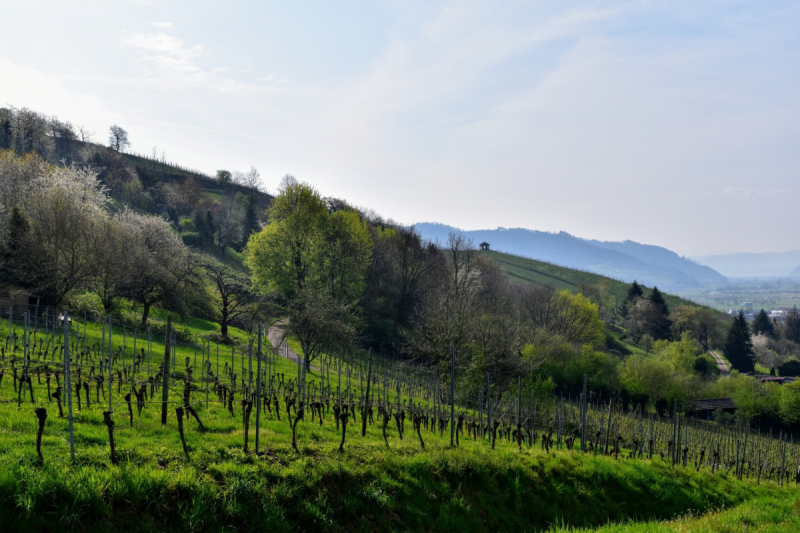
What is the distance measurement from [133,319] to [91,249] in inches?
232

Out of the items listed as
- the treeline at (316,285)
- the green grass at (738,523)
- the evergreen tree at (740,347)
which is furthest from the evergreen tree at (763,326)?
the green grass at (738,523)

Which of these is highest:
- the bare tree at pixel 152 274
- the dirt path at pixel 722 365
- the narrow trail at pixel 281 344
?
the bare tree at pixel 152 274

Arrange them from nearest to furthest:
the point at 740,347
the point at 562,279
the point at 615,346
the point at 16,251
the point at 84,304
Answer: the point at 16,251
the point at 84,304
the point at 615,346
the point at 740,347
the point at 562,279

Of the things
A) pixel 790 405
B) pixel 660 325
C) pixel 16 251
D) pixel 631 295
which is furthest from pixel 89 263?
pixel 631 295

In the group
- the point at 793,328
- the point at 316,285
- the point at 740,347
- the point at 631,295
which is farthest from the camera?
the point at 793,328

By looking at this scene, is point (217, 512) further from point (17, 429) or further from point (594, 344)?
point (594, 344)

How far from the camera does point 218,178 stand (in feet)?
374

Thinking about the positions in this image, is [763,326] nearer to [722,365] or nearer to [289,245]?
[722,365]

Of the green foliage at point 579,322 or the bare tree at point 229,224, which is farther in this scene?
the bare tree at point 229,224

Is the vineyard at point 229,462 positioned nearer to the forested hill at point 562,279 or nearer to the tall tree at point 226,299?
the tall tree at point 226,299

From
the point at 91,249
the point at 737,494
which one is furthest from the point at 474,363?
the point at 91,249

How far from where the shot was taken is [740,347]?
87.4 metres

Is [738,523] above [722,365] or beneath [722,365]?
above

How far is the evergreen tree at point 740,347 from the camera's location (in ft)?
284
